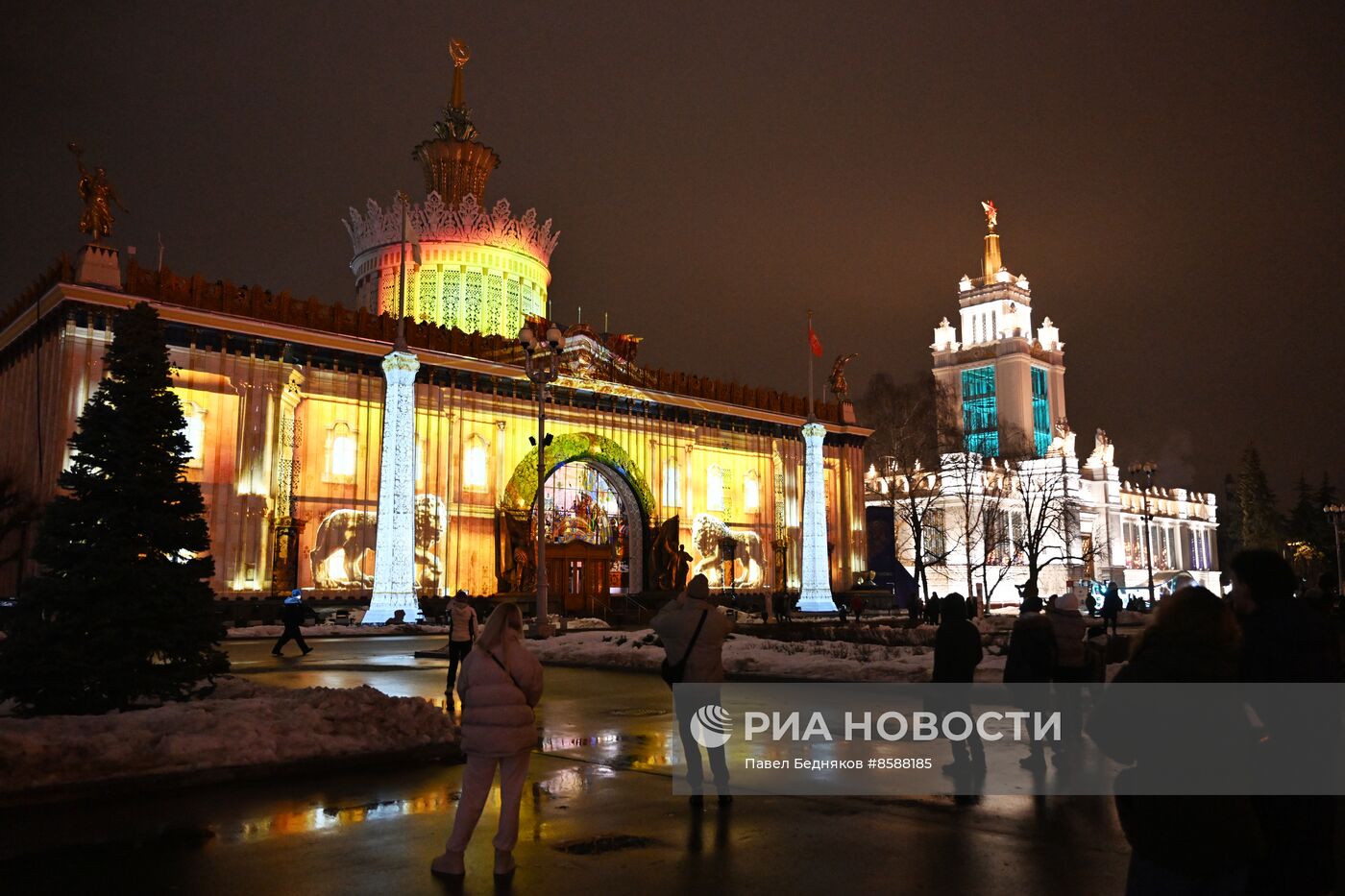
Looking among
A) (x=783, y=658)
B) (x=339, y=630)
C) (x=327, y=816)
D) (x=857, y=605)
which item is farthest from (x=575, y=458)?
(x=327, y=816)

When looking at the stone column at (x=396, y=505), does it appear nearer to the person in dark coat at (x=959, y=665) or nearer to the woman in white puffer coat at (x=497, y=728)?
the person in dark coat at (x=959, y=665)

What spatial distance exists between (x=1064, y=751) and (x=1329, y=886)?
6.89 metres

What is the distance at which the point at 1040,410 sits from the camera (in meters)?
126

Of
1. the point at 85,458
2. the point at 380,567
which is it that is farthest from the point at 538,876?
the point at 380,567

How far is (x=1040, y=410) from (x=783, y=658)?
116566 mm

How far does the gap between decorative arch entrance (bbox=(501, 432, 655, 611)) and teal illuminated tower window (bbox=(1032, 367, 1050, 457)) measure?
88.3m

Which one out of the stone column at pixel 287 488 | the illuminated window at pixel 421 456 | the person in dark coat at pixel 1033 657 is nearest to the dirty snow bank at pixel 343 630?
the stone column at pixel 287 488

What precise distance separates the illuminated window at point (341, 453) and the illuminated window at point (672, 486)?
15153mm

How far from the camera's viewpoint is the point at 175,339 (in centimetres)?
3334

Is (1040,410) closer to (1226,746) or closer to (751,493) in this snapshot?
(751,493)

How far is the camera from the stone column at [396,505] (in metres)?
33.1

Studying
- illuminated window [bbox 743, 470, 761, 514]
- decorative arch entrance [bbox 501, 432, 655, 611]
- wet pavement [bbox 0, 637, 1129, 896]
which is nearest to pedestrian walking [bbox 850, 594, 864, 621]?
illuminated window [bbox 743, 470, 761, 514]

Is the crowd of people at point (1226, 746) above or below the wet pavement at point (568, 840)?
above

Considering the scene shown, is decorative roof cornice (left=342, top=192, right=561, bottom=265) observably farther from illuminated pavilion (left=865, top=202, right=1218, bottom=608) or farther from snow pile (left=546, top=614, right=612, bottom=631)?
illuminated pavilion (left=865, top=202, right=1218, bottom=608)
